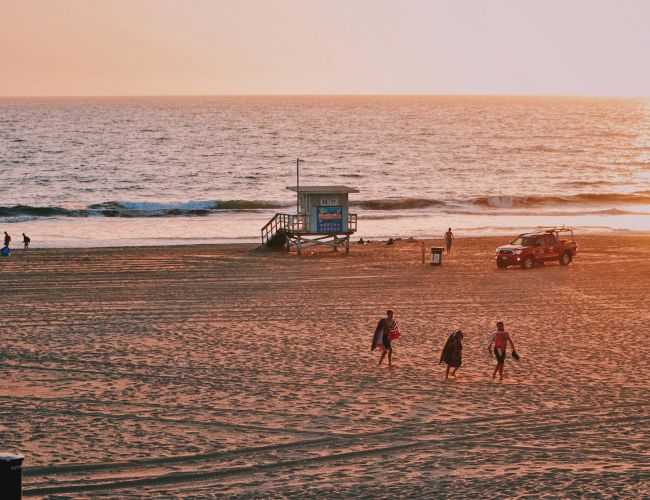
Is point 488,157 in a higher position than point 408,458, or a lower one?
higher

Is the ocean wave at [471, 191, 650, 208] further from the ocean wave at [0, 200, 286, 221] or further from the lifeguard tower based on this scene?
the lifeguard tower

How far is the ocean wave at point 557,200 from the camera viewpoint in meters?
82.5

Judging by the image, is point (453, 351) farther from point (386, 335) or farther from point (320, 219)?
point (320, 219)

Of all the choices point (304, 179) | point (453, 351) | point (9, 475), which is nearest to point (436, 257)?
point (453, 351)

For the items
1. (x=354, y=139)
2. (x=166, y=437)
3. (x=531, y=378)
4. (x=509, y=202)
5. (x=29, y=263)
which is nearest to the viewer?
(x=166, y=437)

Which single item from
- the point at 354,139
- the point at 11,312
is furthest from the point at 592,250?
the point at 354,139

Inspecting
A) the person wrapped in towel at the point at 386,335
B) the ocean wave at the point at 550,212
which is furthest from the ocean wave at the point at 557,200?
the person wrapped in towel at the point at 386,335

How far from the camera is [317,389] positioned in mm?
21266

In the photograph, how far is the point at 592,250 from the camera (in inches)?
1892

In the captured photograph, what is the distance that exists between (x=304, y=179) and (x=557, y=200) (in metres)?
32.4

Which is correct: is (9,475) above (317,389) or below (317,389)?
above

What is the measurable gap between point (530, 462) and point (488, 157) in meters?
118

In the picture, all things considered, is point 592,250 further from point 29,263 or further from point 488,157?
point 488,157

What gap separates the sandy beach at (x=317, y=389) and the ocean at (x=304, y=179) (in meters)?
24.1
